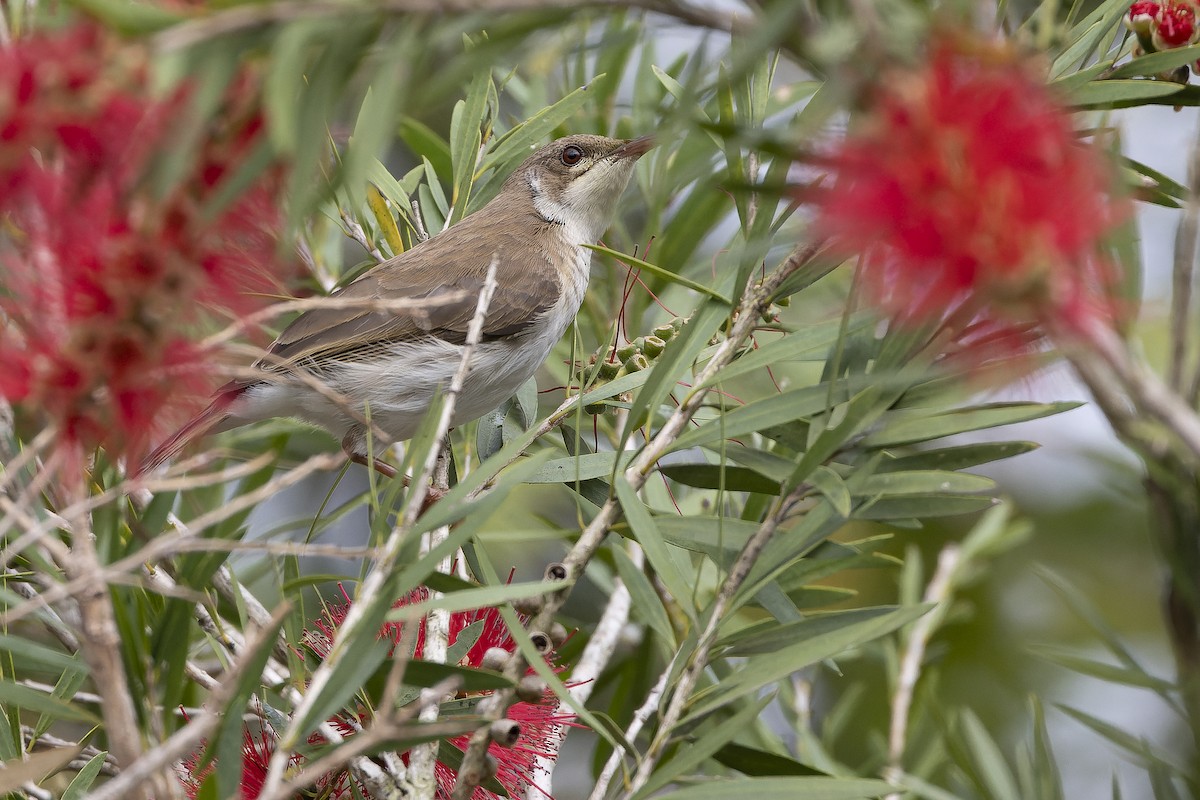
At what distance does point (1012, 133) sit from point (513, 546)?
11.7ft

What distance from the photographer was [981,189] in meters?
0.95

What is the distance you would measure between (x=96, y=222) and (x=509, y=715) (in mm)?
1236

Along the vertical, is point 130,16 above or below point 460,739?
above

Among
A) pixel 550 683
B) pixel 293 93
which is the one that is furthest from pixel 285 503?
pixel 293 93

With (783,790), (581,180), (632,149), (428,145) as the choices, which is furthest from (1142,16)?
(581,180)

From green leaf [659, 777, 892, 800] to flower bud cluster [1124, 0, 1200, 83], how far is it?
124cm

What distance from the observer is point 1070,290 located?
0.94 metres

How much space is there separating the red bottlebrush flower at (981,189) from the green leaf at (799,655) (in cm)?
74

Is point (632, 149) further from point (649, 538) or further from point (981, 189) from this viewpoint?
point (981, 189)

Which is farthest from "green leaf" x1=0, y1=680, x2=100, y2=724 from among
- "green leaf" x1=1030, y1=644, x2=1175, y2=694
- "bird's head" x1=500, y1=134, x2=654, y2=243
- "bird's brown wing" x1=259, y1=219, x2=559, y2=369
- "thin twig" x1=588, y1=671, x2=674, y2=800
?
"bird's head" x1=500, y1=134, x2=654, y2=243

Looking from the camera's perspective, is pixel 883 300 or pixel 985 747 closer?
pixel 883 300

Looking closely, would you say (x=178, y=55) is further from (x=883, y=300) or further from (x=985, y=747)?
(x=985, y=747)

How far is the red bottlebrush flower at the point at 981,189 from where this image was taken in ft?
3.08

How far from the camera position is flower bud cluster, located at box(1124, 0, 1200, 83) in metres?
1.88
